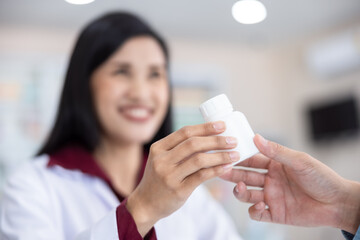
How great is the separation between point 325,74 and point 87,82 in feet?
8.30

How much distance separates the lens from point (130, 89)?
2.40 ft

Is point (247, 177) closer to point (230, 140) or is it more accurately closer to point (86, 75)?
point (230, 140)

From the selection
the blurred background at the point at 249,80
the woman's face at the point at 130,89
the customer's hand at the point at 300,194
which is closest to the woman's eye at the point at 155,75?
the woman's face at the point at 130,89

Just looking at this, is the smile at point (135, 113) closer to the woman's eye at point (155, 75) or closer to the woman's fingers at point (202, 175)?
the woman's eye at point (155, 75)

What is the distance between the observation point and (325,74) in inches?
114

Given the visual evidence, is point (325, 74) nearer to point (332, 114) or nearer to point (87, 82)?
point (332, 114)

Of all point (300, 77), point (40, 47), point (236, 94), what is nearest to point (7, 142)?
point (40, 47)

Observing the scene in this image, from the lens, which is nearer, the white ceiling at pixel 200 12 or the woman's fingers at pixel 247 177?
the woman's fingers at pixel 247 177

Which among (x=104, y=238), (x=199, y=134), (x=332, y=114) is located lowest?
(x=332, y=114)

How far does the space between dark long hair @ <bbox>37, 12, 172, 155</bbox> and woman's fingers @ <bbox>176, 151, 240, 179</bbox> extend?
40 cm

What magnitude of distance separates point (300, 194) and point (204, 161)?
0.70 ft

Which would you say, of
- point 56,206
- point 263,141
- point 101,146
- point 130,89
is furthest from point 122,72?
point 263,141

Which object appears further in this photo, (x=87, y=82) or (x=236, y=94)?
(x=236, y=94)

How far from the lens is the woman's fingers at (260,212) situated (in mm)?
536
